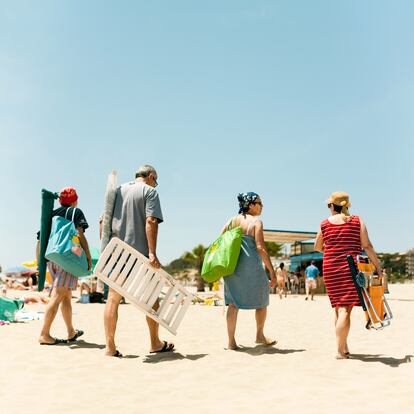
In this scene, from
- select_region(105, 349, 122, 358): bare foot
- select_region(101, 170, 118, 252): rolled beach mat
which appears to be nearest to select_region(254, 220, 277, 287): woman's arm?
select_region(101, 170, 118, 252): rolled beach mat

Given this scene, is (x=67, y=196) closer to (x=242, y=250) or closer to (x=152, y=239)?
(x=152, y=239)

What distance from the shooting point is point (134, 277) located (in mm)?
4730

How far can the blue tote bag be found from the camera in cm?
532

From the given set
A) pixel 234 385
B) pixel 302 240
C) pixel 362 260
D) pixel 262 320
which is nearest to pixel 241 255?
pixel 262 320

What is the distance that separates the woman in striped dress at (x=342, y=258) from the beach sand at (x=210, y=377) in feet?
1.13

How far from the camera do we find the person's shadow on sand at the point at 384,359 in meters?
4.39

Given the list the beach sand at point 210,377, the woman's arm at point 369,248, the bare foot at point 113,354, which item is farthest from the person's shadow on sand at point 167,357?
the woman's arm at point 369,248

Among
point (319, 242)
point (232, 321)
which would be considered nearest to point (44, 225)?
point (232, 321)

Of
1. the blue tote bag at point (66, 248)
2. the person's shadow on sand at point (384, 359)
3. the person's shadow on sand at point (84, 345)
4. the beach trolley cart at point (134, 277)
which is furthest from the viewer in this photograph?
the person's shadow on sand at point (84, 345)

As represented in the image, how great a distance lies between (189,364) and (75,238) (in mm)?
1933

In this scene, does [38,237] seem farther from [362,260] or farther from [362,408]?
[362,408]

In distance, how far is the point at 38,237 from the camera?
18.7 ft

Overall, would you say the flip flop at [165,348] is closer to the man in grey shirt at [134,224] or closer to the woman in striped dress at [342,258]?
the man in grey shirt at [134,224]

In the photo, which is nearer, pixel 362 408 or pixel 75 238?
pixel 362 408
